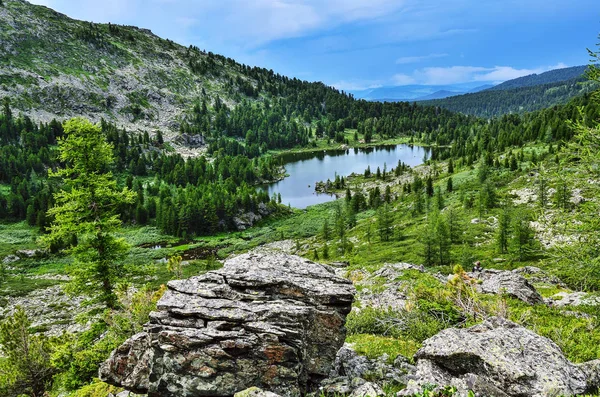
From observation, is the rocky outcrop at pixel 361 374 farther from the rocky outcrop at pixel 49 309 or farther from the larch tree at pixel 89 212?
the rocky outcrop at pixel 49 309

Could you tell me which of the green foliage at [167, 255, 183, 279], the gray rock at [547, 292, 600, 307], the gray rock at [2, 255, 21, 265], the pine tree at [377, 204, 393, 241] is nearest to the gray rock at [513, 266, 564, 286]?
the gray rock at [547, 292, 600, 307]

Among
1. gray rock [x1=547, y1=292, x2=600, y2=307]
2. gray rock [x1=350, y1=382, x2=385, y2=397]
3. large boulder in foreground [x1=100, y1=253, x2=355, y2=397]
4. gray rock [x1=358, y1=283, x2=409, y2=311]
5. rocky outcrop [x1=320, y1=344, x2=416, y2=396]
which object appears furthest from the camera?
gray rock [x1=358, y1=283, x2=409, y2=311]

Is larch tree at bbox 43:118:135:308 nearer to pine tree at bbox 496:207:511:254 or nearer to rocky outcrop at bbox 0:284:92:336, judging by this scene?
rocky outcrop at bbox 0:284:92:336

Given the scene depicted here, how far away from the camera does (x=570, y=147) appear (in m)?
14.1

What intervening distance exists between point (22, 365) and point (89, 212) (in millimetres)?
8570

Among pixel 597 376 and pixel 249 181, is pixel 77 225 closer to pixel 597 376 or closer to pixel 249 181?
pixel 597 376

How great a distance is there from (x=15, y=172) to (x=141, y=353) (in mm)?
154490

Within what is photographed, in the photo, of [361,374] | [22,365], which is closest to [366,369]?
[361,374]

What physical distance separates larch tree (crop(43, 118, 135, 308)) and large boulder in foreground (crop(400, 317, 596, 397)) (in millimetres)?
19550

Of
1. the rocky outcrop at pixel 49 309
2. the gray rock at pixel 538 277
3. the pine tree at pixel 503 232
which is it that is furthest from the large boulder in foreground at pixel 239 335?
the pine tree at pixel 503 232

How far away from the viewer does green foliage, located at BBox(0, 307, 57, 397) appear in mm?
15623

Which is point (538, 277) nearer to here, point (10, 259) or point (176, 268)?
point (176, 268)

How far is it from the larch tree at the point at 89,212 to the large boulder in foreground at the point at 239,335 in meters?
11.5

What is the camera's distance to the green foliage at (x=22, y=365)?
15623 mm
